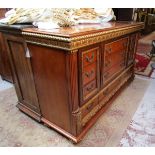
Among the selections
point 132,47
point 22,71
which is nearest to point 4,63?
point 22,71

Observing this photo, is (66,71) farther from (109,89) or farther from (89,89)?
(109,89)

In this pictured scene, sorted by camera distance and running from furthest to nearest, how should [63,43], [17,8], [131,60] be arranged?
[131,60] → [17,8] → [63,43]

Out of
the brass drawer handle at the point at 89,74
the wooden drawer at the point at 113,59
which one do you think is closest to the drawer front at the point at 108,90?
the wooden drawer at the point at 113,59

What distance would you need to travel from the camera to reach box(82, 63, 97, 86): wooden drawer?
1.31m

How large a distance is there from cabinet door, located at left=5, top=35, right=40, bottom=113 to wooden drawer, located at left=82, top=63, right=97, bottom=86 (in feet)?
1.66

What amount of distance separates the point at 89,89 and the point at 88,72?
0.19 meters

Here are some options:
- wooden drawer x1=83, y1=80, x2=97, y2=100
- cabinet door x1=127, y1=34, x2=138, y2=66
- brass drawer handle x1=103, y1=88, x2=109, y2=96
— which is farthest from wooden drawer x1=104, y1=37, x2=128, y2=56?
brass drawer handle x1=103, y1=88, x2=109, y2=96

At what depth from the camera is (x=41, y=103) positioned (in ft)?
5.11

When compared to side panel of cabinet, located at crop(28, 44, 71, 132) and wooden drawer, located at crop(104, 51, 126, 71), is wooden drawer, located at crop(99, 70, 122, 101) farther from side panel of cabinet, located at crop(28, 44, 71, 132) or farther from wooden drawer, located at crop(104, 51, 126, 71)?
side panel of cabinet, located at crop(28, 44, 71, 132)

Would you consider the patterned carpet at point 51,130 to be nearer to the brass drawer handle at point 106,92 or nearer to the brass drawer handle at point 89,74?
the brass drawer handle at point 106,92

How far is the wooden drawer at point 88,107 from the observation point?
1.43 meters
